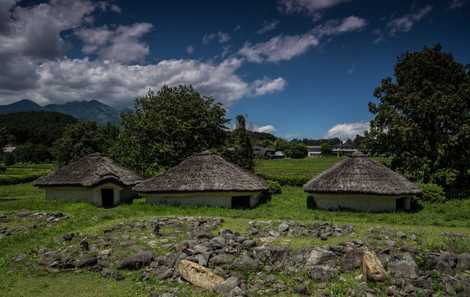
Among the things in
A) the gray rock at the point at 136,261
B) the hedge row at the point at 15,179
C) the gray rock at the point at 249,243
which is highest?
the hedge row at the point at 15,179

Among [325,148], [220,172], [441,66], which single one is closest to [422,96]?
[441,66]

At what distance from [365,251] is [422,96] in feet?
56.2

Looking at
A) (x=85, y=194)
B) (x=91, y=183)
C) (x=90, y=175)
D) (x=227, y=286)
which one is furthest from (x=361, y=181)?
(x=85, y=194)

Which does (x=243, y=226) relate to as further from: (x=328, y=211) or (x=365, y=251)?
(x=328, y=211)

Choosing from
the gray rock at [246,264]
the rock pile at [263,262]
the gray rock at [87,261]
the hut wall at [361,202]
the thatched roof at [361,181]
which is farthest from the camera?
the hut wall at [361,202]

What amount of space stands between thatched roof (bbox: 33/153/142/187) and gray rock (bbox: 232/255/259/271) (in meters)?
14.4

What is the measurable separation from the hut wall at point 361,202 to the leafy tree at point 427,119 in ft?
A: 18.8

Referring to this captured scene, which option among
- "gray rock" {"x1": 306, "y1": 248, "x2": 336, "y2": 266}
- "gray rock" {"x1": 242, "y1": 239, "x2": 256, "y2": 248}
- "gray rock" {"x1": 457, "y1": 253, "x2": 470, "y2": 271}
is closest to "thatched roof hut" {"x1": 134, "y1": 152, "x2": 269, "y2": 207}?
"gray rock" {"x1": 242, "y1": 239, "x2": 256, "y2": 248}

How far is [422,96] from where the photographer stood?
22016 mm

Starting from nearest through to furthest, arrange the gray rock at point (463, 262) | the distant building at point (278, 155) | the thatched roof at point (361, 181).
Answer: the gray rock at point (463, 262)
the thatched roof at point (361, 181)
the distant building at point (278, 155)

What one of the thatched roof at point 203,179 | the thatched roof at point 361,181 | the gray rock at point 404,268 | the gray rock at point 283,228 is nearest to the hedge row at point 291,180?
the thatched roof at point 203,179

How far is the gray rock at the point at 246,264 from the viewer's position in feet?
28.5

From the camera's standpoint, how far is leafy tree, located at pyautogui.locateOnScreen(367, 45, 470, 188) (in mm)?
20781

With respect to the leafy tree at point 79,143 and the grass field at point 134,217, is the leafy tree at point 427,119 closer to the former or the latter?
the grass field at point 134,217
